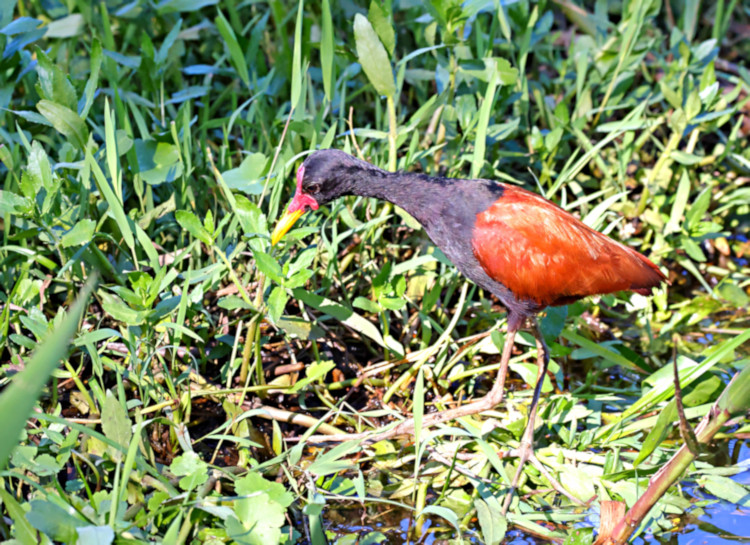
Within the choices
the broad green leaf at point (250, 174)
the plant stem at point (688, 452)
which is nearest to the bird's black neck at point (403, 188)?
the broad green leaf at point (250, 174)

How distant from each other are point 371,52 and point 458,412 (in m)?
1.61

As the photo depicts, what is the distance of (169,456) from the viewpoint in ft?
9.96

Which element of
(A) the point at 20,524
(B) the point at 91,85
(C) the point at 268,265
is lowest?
(A) the point at 20,524

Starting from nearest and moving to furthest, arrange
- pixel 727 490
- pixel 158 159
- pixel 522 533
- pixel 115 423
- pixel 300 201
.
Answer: pixel 115 423
pixel 522 533
pixel 727 490
pixel 300 201
pixel 158 159

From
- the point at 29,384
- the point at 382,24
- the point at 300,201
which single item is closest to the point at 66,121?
the point at 300,201

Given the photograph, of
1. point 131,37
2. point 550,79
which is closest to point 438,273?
point 550,79

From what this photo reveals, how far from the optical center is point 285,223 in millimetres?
3172

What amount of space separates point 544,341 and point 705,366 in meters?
Answer: 0.70

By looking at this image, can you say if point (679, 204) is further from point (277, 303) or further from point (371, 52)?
point (277, 303)

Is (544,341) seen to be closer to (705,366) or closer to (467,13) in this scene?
(705,366)

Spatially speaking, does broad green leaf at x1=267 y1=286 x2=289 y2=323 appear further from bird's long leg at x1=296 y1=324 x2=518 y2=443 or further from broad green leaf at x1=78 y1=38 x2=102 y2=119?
broad green leaf at x1=78 y1=38 x2=102 y2=119

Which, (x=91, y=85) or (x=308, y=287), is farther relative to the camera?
(x=308, y=287)

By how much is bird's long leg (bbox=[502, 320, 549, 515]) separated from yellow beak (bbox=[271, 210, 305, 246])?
3.67ft

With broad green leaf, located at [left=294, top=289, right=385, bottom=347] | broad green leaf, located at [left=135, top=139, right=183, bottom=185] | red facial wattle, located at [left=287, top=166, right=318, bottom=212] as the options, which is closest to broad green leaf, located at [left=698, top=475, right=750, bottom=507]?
broad green leaf, located at [left=294, top=289, right=385, bottom=347]
